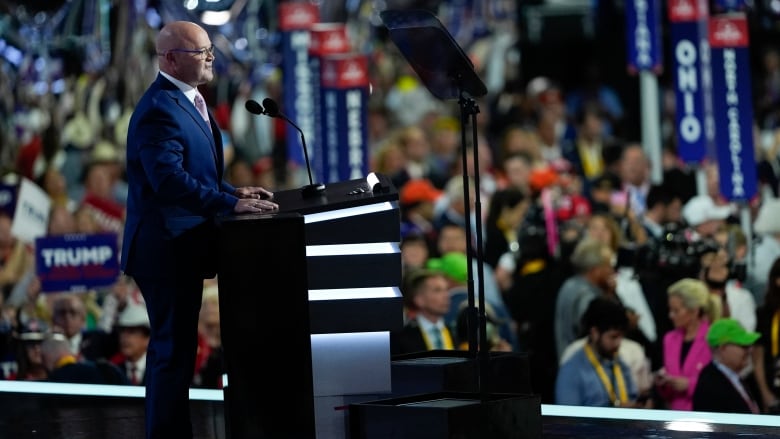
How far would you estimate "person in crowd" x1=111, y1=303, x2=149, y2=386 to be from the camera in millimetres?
9133

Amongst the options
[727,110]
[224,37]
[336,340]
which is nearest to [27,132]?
[224,37]

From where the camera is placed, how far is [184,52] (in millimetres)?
5328

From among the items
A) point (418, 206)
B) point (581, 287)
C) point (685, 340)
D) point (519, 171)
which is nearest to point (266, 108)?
point (685, 340)

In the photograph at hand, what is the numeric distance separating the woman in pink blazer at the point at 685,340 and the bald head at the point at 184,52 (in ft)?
12.9

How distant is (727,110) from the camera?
10398mm

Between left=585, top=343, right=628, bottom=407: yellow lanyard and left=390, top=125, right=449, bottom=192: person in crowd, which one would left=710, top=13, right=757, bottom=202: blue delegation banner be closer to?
left=585, top=343, right=628, bottom=407: yellow lanyard

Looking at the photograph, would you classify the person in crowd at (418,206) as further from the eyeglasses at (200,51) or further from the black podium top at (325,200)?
the eyeglasses at (200,51)

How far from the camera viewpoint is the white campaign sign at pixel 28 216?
10.5 meters

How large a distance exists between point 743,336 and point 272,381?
3886 mm

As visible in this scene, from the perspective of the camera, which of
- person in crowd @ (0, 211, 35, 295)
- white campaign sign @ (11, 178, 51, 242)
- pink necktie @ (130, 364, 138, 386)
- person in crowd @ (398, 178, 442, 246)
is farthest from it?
person in crowd @ (398, 178, 442, 246)

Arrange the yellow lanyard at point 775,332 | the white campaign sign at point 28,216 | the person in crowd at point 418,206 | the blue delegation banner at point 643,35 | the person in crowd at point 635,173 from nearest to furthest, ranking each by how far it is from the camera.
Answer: the yellow lanyard at point 775,332
the white campaign sign at point 28,216
the person in crowd at point 418,206
the person in crowd at point 635,173
the blue delegation banner at point 643,35

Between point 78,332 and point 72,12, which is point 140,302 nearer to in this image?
point 78,332

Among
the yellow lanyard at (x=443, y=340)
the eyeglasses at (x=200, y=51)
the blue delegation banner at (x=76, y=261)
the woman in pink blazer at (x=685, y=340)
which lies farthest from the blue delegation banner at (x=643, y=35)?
the eyeglasses at (x=200, y=51)

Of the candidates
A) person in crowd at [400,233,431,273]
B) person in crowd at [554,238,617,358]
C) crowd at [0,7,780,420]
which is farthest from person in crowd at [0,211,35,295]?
person in crowd at [554,238,617,358]
